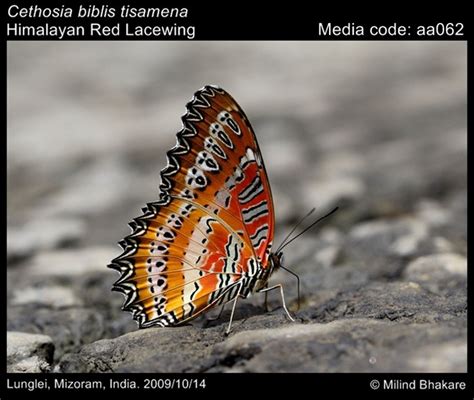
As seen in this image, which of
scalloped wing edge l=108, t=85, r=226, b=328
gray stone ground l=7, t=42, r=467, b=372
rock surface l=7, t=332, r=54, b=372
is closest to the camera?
gray stone ground l=7, t=42, r=467, b=372

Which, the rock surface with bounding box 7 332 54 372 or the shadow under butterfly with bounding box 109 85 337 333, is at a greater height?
the shadow under butterfly with bounding box 109 85 337 333

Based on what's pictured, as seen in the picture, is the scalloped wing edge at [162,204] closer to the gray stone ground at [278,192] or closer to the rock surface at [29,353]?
the gray stone ground at [278,192]

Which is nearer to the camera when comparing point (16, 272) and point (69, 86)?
point (16, 272)

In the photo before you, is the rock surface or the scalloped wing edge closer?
the rock surface

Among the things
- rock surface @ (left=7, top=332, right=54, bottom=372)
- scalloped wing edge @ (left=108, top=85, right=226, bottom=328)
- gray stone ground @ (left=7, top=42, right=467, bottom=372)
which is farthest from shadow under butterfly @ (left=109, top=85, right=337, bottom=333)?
rock surface @ (left=7, top=332, right=54, bottom=372)

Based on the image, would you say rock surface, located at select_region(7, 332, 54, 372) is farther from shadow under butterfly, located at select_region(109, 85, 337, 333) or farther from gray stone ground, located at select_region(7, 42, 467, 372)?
shadow under butterfly, located at select_region(109, 85, 337, 333)
